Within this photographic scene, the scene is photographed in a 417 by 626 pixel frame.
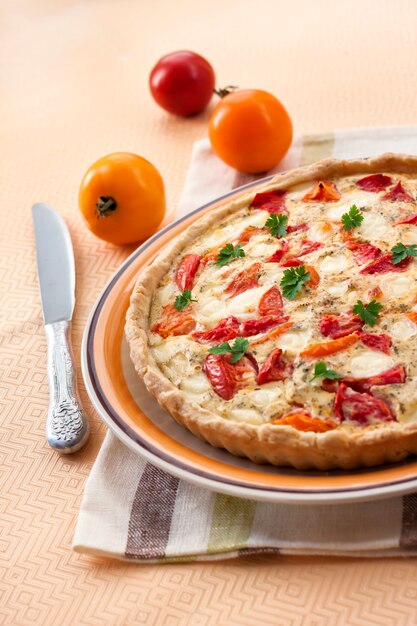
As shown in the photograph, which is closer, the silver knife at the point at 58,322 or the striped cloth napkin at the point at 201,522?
the striped cloth napkin at the point at 201,522

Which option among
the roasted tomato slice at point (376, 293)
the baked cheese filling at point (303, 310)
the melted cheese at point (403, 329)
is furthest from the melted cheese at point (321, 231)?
the melted cheese at point (403, 329)

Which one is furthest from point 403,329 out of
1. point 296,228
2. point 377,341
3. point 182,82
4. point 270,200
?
point 182,82

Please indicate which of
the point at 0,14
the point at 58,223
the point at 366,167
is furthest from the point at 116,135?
the point at 0,14

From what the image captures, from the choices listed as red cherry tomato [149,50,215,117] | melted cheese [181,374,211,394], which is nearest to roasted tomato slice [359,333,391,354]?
melted cheese [181,374,211,394]

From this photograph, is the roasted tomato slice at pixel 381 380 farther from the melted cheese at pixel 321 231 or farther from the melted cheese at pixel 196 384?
the melted cheese at pixel 321 231

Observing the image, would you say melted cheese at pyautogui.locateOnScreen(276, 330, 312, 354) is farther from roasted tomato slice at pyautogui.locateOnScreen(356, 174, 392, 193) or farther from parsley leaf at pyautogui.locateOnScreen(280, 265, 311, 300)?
roasted tomato slice at pyautogui.locateOnScreen(356, 174, 392, 193)

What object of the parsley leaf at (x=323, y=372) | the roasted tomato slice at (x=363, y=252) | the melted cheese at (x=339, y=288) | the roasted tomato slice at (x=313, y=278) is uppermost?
the roasted tomato slice at (x=363, y=252)

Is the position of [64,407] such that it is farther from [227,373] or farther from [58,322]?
[227,373]
